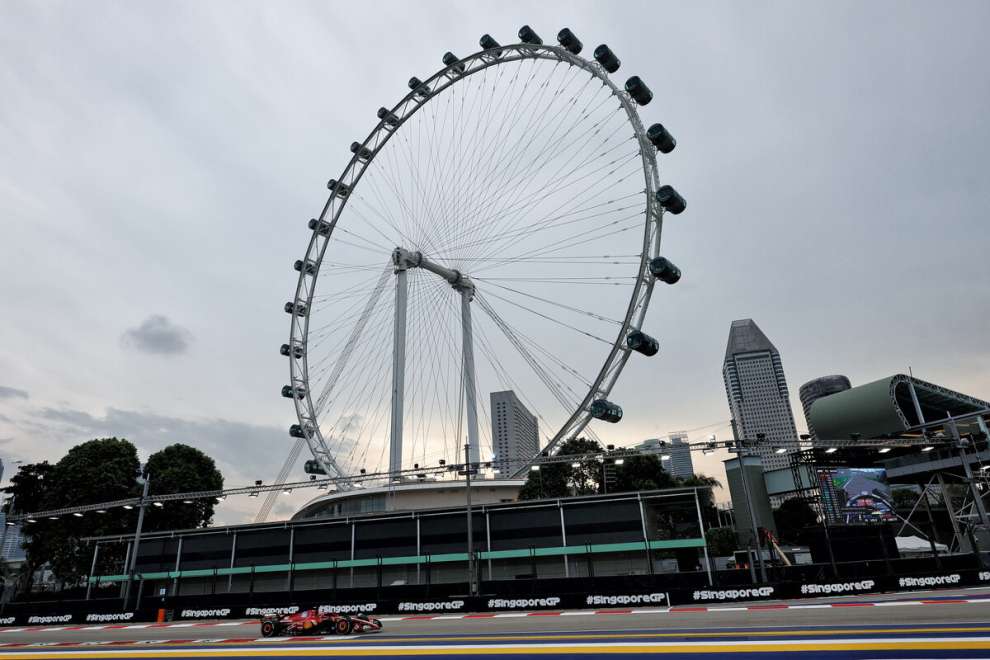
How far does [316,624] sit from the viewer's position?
24391 mm

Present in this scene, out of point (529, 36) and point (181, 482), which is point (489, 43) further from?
point (181, 482)

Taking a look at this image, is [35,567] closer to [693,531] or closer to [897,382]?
[693,531]

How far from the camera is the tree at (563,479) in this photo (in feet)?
231

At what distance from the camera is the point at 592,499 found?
51.9 metres

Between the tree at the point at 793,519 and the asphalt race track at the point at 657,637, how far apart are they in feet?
253

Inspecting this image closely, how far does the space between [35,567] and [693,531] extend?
78967 mm

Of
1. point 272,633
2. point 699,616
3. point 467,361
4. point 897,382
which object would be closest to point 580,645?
point 699,616

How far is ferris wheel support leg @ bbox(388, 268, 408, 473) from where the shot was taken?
50.1 meters

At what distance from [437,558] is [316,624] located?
29898 millimetres

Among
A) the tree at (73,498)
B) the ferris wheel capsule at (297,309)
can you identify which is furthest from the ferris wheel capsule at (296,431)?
the tree at (73,498)

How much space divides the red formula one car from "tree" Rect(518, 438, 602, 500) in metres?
45.7

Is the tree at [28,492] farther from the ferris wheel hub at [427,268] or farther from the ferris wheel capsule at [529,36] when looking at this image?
the ferris wheel capsule at [529,36]

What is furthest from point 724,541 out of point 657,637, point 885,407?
point 657,637

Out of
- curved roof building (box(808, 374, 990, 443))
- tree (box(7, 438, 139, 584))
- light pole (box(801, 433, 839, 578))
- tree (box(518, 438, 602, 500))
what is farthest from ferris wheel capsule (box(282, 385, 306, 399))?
curved roof building (box(808, 374, 990, 443))
